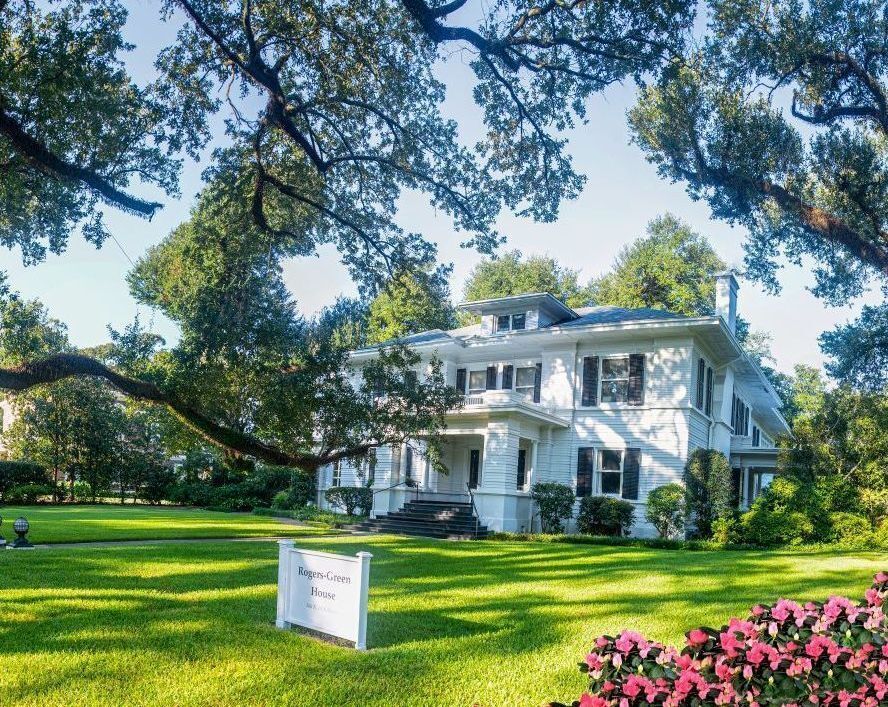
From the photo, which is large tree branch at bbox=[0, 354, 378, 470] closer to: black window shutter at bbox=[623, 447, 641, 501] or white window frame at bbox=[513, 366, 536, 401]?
black window shutter at bbox=[623, 447, 641, 501]

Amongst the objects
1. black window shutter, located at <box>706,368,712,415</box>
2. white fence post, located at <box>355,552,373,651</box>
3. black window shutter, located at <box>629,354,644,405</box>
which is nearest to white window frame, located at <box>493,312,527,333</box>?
black window shutter, located at <box>629,354,644,405</box>

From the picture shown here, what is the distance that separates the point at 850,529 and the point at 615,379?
7.49 meters

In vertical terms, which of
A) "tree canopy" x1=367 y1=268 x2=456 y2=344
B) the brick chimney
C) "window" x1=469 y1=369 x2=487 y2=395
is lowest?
"window" x1=469 y1=369 x2=487 y2=395

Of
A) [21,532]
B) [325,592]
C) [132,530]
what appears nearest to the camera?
[325,592]

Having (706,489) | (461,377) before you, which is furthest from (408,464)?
(706,489)

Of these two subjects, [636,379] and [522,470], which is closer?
[636,379]

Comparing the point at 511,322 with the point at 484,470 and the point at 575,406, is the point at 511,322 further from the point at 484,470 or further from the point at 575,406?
the point at 484,470

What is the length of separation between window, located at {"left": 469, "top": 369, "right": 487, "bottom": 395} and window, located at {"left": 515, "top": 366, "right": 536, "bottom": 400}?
4.29 ft

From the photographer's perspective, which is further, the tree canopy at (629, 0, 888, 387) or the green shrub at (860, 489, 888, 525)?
the green shrub at (860, 489, 888, 525)

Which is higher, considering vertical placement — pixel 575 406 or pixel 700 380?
pixel 700 380

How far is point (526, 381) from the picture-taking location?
961 inches

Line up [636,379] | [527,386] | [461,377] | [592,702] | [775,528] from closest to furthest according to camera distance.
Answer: [592,702] < [775,528] < [636,379] < [527,386] < [461,377]

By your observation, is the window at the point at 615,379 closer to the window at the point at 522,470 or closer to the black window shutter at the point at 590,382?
the black window shutter at the point at 590,382

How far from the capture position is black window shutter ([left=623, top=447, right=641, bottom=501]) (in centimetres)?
2133
